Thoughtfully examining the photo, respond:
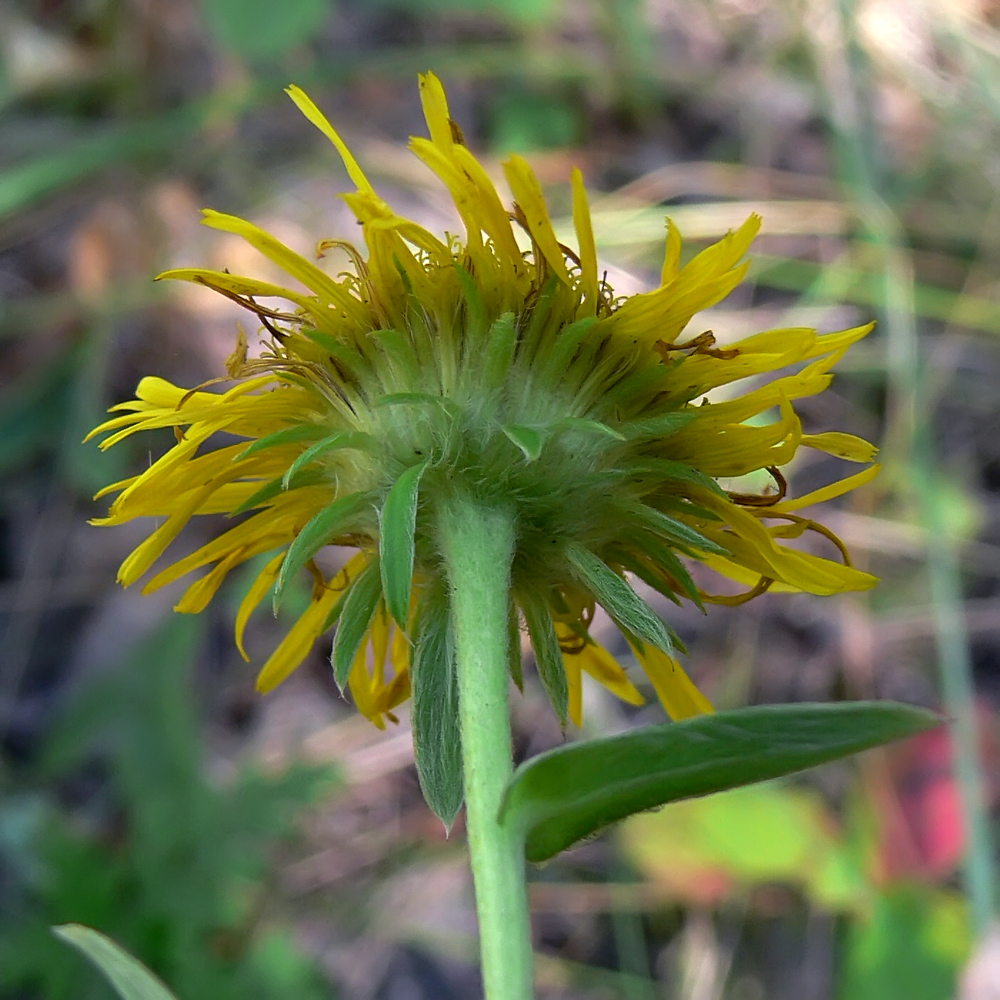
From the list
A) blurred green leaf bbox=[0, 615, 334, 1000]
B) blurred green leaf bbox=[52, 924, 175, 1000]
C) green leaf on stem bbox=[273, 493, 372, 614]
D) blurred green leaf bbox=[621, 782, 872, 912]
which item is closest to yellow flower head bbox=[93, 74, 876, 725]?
green leaf on stem bbox=[273, 493, 372, 614]

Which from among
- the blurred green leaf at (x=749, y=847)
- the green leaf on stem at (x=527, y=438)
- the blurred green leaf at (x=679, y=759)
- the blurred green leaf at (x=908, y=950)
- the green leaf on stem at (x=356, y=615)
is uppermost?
the green leaf on stem at (x=527, y=438)

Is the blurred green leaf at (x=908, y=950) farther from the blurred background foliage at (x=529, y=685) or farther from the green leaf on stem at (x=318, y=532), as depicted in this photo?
the green leaf on stem at (x=318, y=532)

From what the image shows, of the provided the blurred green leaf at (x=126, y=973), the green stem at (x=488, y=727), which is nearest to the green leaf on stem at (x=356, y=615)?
the green stem at (x=488, y=727)

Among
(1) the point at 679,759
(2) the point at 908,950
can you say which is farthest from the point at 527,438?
(2) the point at 908,950

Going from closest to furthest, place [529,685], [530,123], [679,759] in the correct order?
[679,759]
[529,685]
[530,123]

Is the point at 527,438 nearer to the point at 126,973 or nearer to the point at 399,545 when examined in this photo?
the point at 399,545

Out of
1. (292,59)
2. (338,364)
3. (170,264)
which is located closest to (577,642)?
(338,364)
